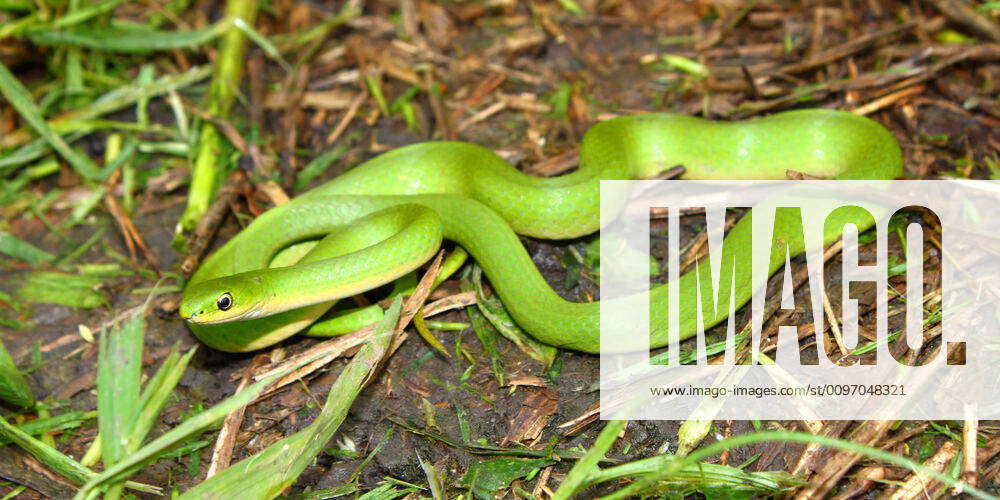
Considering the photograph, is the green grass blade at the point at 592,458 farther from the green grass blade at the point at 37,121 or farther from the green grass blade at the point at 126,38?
the green grass blade at the point at 126,38

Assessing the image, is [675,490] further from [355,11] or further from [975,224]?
[355,11]

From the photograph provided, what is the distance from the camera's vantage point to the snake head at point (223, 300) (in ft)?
13.2

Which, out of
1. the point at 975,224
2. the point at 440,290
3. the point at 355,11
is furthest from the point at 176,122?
the point at 975,224

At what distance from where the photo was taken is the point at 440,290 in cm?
473

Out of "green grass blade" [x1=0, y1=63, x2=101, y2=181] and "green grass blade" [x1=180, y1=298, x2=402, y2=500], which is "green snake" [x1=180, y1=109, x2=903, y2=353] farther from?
"green grass blade" [x1=0, y1=63, x2=101, y2=181]

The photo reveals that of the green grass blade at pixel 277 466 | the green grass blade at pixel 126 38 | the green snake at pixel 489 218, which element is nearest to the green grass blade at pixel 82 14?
the green grass blade at pixel 126 38

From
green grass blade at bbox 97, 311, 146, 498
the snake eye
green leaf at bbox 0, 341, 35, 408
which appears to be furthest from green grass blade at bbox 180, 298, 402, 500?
green leaf at bbox 0, 341, 35, 408

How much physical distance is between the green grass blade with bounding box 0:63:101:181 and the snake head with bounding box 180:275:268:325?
2433mm

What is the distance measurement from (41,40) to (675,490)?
5.90 m

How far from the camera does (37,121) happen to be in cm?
575

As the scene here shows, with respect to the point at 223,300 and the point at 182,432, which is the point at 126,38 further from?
the point at 182,432

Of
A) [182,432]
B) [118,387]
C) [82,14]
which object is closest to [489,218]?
[182,432]

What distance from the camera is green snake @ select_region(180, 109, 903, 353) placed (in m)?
4.21

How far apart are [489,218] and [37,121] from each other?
3742mm
